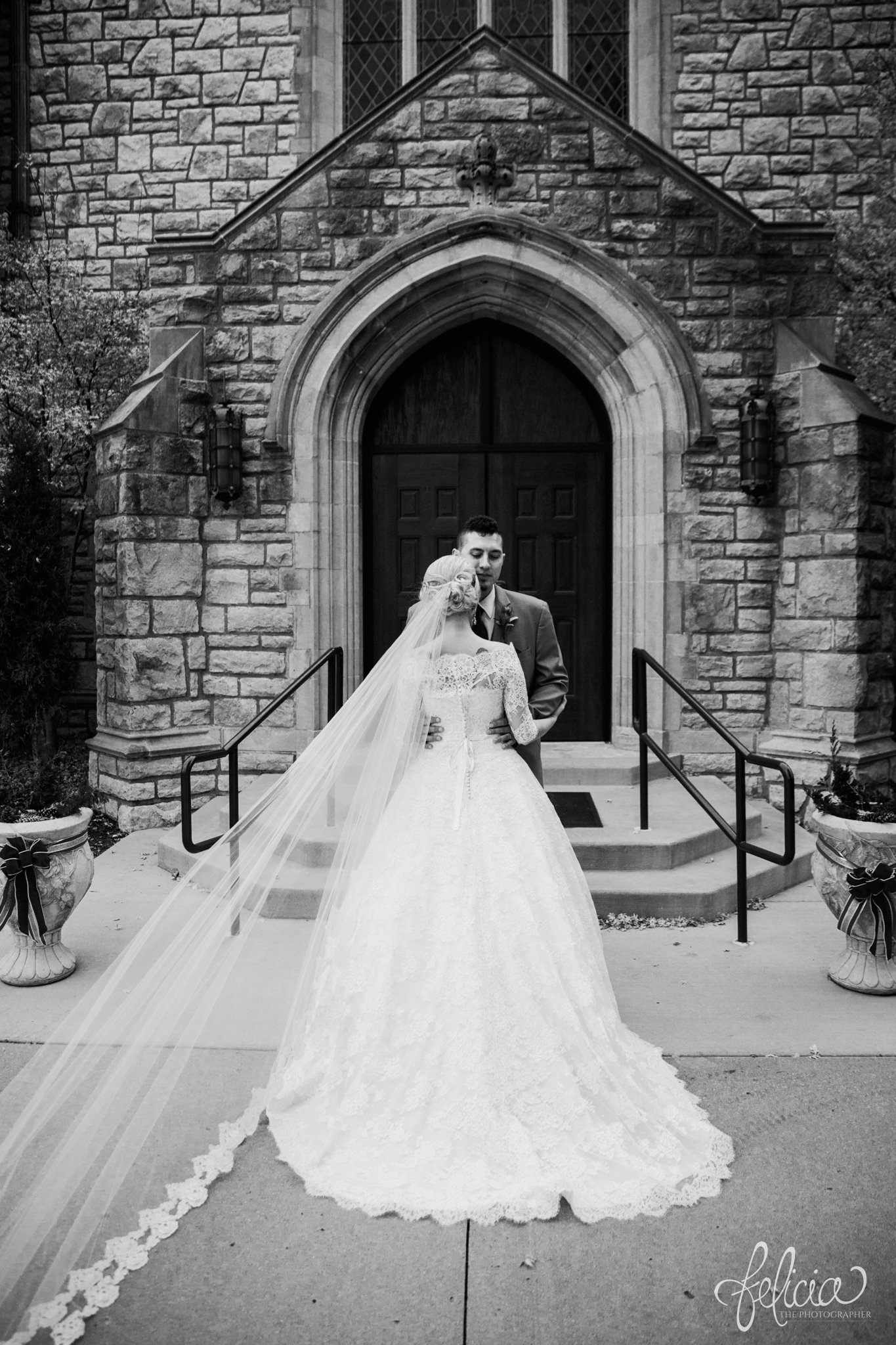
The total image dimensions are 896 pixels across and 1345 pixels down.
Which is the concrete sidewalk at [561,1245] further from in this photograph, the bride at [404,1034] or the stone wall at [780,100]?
the stone wall at [780,100]

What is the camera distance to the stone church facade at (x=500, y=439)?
6520mm

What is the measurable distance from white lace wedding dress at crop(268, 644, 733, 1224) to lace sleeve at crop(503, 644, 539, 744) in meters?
0.17

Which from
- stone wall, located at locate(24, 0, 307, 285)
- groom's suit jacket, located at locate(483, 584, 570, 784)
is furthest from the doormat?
stone wall, located at locate(24, 0, 307, 285)

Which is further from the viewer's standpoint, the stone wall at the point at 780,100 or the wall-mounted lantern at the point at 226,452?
the stone wall at the point at 780,100

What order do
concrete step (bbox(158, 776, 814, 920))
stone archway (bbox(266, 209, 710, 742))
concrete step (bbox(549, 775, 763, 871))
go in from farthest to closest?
stone archway (bbox(266, 209, 710, 742)) → concrete step (bbox(549, 775, 763, 871)) → concrete step (bbox(158, 776, 814, 920))

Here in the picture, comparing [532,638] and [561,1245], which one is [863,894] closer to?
[532,638]

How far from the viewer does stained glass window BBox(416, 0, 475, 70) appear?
871 cm

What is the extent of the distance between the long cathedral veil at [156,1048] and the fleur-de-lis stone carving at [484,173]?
178 inches

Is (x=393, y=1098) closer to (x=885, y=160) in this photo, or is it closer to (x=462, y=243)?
(x=462, y=243)

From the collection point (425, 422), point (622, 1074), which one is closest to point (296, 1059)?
point (622, 1074)

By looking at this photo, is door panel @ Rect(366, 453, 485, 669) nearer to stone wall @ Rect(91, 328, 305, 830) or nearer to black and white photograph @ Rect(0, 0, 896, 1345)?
black and white photograph @ Rect(0, 0, 896, 1345)

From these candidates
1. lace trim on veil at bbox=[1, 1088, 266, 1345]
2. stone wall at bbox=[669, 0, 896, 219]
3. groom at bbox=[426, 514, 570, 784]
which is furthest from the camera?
stone wall at bbox=[669, 0, 896, 219]

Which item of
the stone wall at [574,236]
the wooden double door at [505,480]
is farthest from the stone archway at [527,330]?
the wooden double door at [505,480]

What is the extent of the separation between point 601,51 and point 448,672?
811 centimetres
